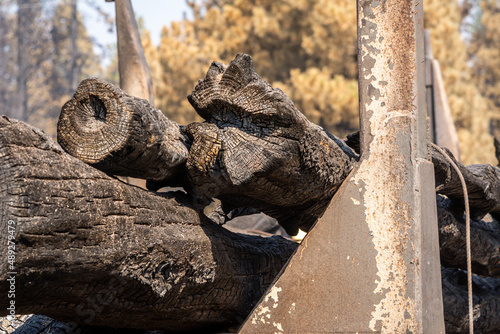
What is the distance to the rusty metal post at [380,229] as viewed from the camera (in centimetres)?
188

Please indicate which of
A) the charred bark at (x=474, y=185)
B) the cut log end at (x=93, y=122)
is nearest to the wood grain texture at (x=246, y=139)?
the cut log end at (x=93, y=122)

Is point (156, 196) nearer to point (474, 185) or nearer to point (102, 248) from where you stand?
point (102, 248)

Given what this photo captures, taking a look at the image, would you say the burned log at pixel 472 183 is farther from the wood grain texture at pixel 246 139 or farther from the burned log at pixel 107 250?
the burned log at pixel 107 250

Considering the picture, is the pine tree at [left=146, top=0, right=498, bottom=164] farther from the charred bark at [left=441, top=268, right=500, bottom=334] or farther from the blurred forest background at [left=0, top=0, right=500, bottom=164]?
the charred bark at [left=441, top=268, right=500, bottom=334]

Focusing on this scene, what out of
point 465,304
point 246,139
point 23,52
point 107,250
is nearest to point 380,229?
point 246,139

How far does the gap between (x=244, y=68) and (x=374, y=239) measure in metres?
0.75

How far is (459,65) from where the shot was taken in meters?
13.2

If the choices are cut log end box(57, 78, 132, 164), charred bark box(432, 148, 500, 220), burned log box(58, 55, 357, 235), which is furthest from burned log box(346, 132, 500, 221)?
cut log end box(57, 78, 132, 164)

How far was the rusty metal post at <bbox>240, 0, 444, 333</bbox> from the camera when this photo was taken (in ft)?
6.17

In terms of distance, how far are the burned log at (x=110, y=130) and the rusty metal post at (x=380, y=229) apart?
68 cm

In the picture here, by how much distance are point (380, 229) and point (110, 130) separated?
0.99 m

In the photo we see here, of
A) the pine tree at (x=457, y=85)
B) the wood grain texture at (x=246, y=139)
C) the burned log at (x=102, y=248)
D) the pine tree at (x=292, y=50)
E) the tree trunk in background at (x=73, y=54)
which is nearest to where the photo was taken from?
the burned log at (x=102, y=248)

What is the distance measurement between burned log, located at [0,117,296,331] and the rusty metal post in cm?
27

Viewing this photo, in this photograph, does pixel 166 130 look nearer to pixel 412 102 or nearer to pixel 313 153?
pixel 313 153
